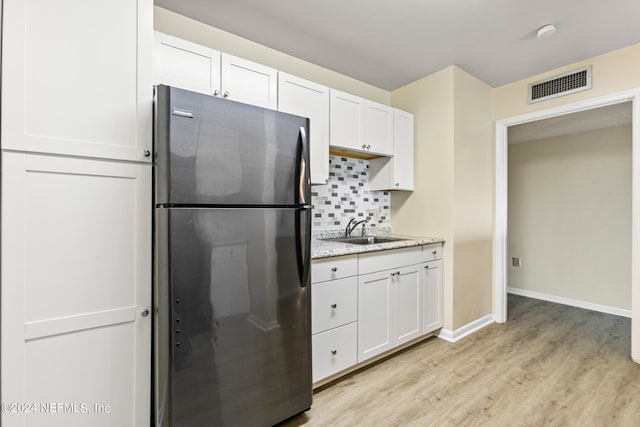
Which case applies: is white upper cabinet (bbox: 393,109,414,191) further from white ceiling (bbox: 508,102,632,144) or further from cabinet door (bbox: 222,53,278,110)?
white ceiling (bbox: 508,102,632,144)

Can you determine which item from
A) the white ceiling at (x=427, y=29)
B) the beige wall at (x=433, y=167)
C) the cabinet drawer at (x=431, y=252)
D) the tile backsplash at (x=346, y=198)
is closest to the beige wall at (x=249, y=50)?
the white ceiling at (x=427, y=29)

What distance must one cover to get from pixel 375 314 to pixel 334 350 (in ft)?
1.39

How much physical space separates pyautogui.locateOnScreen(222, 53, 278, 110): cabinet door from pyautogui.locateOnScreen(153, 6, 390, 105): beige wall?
15.7 inches

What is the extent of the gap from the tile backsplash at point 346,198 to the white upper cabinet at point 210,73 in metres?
0.91

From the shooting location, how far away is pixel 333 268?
1.96 meters

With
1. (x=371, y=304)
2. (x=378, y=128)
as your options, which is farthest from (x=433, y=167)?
(x=371, y=304)

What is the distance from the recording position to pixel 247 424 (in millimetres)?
1432

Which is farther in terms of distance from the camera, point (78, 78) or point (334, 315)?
point (334, 315)

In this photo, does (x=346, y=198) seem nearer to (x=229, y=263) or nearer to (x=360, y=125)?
(x=360, y=125)

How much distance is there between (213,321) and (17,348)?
680mm

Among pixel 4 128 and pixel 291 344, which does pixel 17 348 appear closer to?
pixel 4 128

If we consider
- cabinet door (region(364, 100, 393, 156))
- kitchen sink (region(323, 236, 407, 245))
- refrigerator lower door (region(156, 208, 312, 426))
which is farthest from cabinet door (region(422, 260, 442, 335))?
refrigerator lower door (region(156, 208, 312, 426))

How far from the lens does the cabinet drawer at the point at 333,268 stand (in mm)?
1884

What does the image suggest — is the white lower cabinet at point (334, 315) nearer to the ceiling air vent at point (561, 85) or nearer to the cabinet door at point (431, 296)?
the cabinet door at point (431, 296)
